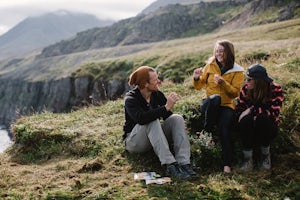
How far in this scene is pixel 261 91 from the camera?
7.77 meters

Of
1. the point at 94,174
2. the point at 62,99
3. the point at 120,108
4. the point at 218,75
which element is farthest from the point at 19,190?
the point at 62,99

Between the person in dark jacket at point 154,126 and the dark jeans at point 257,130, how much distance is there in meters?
1.31

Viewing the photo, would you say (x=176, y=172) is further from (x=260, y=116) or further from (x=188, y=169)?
(x=260, y=116)

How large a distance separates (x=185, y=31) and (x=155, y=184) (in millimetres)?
197180

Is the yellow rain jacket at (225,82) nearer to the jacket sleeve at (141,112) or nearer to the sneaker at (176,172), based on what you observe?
the jacket sleeve at (141,112)

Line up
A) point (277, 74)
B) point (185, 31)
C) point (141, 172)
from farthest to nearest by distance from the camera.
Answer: point (185, 31) < point (277, 74) < point (141, 172)

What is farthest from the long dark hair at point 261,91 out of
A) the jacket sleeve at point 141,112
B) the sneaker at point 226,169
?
the jacket sleeve at point 141,112

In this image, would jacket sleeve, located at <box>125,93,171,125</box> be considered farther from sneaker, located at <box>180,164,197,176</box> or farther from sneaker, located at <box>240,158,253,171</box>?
sneaker, located at <box>240,158,253,171</box>

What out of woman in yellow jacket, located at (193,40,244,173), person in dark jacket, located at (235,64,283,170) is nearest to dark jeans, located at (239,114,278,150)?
person in dark jacket, located at (235,64,283,170)

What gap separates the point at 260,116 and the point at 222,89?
1.21m

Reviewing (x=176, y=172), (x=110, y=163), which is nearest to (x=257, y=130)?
(x=176, y=172)

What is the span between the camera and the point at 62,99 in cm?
8000

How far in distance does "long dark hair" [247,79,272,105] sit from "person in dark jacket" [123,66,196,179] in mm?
1708

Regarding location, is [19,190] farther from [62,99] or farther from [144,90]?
[62,99]
